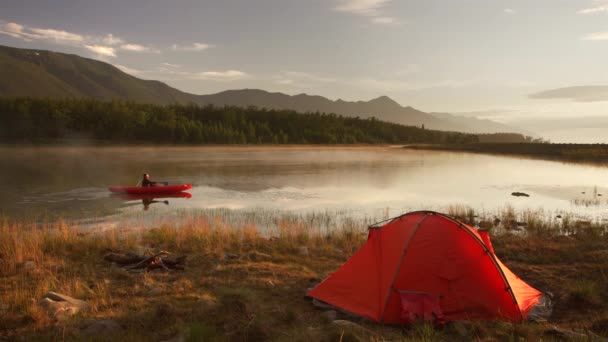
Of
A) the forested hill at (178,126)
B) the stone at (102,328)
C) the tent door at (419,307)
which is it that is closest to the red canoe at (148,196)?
the stone at (102,328)

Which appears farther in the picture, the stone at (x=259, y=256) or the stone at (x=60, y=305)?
the stone at (x=259, y=256)

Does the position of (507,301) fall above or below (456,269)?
below

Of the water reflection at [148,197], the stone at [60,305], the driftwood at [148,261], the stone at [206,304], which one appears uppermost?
the stone at [60,305]

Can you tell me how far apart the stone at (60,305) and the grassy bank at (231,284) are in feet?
0.34

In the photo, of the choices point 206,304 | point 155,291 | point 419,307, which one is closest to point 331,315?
point 419,307

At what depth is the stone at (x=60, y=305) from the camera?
5.92 metres

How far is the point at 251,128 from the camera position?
338 feet

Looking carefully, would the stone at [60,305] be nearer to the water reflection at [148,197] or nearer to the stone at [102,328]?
the stone at [102,328]

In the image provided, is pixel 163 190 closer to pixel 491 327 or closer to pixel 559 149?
pixel 491 327

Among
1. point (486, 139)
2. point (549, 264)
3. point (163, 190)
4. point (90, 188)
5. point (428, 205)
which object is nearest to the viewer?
point (549, 264)

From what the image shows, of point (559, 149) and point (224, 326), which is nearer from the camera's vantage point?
point (224, 326)

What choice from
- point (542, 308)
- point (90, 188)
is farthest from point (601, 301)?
point (90, 188)

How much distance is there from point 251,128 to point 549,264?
314 ft

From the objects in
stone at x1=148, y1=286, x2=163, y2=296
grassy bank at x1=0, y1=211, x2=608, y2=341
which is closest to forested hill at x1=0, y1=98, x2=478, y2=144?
grassy bank at x1=0, y1=211, x2=608, y2=341
